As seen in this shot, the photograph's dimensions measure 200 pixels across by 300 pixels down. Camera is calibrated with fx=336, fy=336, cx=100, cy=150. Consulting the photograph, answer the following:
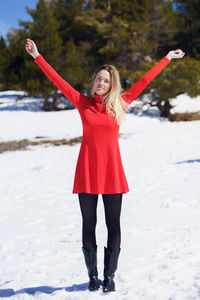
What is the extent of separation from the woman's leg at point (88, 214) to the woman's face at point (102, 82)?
85 cm

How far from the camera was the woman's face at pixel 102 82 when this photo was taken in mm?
2729

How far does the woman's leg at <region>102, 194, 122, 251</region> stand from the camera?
9.02ft

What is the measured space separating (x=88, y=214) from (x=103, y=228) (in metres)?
2.28

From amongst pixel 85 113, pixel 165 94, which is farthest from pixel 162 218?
pixel 165 94

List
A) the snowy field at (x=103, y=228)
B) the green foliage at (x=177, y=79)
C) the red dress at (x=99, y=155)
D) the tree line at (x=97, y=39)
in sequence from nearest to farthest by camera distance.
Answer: the red dress at (x=99, y=155) < the snowy field at (x=103, y=228) < the green foliage at (x=177, y=79) < the tree line at (x=97, y=39)

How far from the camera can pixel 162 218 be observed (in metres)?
5.01

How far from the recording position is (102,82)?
8.93ft

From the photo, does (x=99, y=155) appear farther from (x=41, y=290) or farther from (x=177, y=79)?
(x=177, y=79)

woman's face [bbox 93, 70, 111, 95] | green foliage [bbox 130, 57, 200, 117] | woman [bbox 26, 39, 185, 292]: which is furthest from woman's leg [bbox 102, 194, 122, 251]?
Answer: green foliage [bbox 130, 57, 200, 117]

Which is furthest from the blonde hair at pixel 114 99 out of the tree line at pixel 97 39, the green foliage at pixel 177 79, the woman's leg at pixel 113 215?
the tree line at pixel 97 39

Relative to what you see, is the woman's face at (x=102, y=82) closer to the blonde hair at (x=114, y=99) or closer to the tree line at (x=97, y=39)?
the blonde hair at (x=114, y=99)

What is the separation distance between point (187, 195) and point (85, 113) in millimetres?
3979

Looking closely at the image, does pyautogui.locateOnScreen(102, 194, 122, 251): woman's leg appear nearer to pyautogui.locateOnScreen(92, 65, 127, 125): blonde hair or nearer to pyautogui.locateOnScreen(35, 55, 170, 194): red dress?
pyautogui.locateOnScreen(35, 55, 170, 194): red dress

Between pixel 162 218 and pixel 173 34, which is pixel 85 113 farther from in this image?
pixel 173 34
